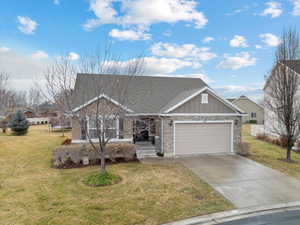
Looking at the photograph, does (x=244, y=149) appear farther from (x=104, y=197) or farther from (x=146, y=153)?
(x=104, y=197)

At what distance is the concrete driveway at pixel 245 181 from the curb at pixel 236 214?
0.22 metres

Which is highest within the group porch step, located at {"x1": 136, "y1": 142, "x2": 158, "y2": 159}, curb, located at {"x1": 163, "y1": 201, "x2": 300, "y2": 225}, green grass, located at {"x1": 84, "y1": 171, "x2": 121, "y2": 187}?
porch step, located at {"x1": 136, "y1": 142, "x2": 158, "y2": 159}

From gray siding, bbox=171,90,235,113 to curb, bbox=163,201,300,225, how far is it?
7.19 m

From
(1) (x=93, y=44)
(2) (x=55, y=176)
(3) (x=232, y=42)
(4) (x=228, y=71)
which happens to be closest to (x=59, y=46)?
(1) (x=93, y=44)

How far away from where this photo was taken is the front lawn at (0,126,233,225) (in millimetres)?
5257

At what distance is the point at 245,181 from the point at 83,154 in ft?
27.6

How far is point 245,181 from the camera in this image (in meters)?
7.96

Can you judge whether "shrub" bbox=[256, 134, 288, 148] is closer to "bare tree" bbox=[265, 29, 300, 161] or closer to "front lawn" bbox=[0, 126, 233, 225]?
"bare tree" bbox=[265, 29, 300, 161]

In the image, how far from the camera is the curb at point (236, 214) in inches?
202

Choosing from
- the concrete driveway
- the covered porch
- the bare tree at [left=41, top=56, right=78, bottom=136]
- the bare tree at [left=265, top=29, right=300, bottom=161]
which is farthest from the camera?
the covered porch

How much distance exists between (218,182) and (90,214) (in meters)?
5.28

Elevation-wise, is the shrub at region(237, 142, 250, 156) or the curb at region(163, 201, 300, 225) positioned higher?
the shrub at region(237, 142, 250, 156)

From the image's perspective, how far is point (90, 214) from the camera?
539 cm

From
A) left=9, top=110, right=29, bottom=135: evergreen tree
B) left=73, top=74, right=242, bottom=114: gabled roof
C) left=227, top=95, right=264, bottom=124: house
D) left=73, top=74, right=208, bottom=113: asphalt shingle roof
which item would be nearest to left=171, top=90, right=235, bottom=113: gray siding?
left=73, top=74, right=242, bottom=114: gabled roof
